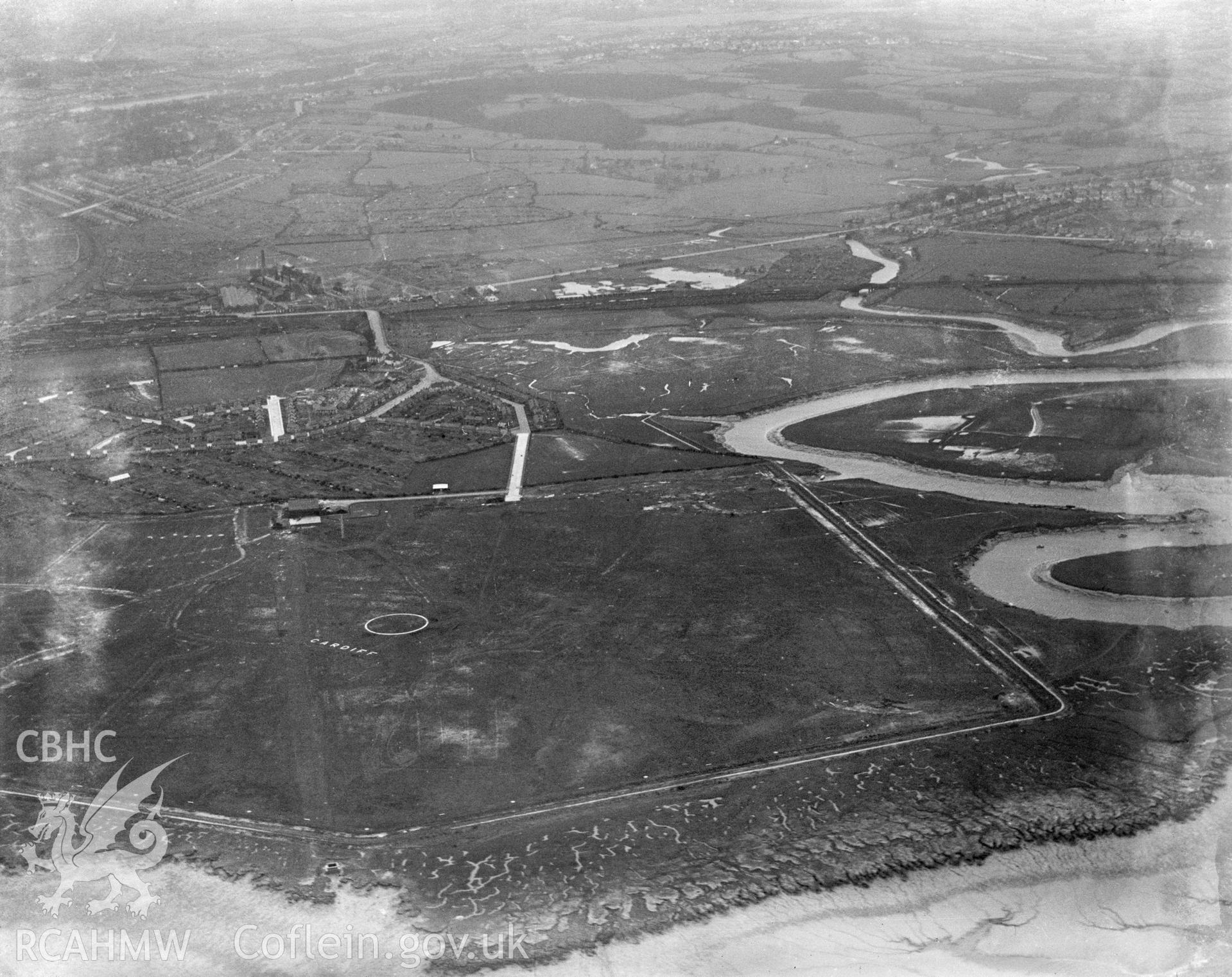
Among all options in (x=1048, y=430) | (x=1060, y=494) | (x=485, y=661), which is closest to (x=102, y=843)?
(x=485, y=661)

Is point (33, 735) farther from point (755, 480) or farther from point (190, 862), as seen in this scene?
point (755, 480)

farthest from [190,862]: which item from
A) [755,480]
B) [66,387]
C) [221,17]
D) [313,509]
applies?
[221,17]

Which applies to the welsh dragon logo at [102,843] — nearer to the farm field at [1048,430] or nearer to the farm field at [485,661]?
the farm field at [485,661]

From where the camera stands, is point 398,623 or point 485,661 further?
point 398,623

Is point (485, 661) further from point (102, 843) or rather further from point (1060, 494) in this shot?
point (1060, 494)

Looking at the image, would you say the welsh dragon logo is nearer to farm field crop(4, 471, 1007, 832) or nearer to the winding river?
farm field crop(4, 471, 1007, 832)

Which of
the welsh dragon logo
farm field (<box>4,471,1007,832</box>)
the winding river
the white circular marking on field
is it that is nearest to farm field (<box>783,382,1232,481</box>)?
the winding river

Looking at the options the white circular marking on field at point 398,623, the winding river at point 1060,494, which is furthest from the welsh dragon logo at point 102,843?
the winding river at point 1060,494
